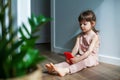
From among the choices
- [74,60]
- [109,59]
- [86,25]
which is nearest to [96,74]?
[74,60]

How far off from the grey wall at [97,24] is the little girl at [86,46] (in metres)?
0.09

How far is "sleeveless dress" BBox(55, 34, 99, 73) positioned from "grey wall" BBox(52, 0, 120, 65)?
0.12m

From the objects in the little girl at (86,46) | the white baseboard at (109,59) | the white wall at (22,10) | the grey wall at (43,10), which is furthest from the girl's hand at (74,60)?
the grey wall at (43,10)

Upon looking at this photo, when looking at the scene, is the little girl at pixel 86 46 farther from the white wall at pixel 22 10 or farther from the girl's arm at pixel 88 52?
the white wall at pixel 22 10

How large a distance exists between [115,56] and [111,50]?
0.24 feet

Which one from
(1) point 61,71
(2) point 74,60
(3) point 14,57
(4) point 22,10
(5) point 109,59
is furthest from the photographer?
(5) point 109,59

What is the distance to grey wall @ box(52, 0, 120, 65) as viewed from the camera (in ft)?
7.18

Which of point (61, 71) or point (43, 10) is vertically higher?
point (43, 10)

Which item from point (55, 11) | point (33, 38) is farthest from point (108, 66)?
point (33, 38)

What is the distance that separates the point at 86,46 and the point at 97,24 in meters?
0.28

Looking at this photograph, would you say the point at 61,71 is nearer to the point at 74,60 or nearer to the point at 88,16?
the point at 74,60

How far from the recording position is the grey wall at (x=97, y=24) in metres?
2.19

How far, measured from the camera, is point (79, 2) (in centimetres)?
251

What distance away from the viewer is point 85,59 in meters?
2.15
